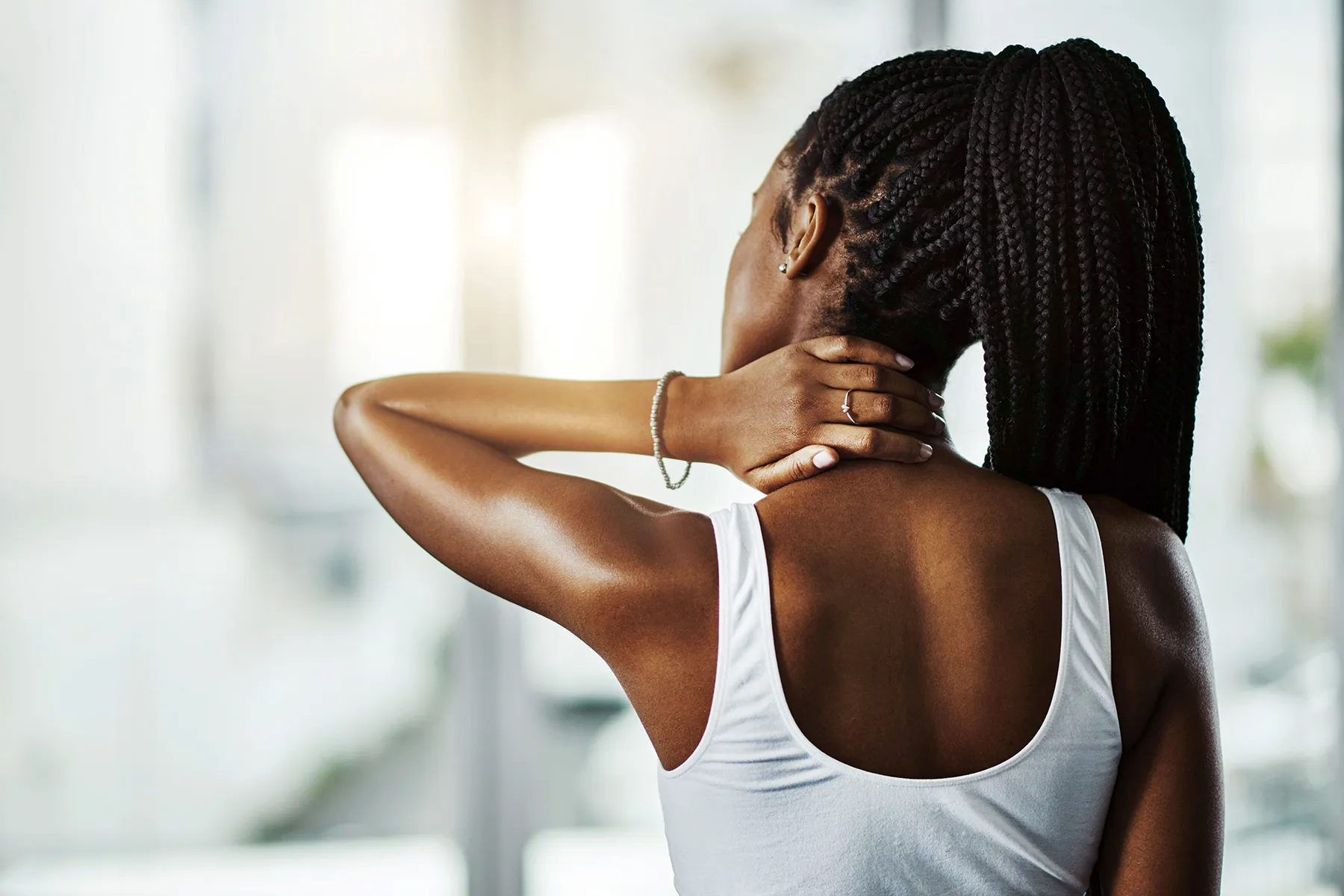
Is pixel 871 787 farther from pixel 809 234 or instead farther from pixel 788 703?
pixel 809 234

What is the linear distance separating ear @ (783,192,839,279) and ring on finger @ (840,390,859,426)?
0.12 m

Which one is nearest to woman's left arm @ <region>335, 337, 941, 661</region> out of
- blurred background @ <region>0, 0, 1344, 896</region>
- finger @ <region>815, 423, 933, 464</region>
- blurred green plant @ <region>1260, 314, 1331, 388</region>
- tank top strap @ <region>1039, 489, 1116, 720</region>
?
finger @ <region>815, 423, 933, 464</region>

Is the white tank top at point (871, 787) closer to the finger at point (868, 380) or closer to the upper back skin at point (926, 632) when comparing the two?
the upper back skin at point (926, 632)

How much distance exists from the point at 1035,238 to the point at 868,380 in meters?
0.15

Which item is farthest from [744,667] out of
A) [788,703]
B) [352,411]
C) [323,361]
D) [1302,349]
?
[1302,349]

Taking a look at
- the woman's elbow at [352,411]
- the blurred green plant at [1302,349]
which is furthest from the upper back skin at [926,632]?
the blurred green plant at [1302,349]

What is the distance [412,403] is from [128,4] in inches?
65.7

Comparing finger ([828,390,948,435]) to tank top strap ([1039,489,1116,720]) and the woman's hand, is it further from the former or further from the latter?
tank top strap ([1039,489,1116,720])

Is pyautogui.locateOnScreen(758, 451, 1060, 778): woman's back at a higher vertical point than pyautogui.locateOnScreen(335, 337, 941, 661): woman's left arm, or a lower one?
lower

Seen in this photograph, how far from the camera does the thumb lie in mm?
705

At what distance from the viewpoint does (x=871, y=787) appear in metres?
0.65

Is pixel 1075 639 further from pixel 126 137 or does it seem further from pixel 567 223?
pixel 126 137

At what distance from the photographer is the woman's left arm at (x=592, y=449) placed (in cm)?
66

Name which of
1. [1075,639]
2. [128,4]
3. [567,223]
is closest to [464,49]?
[567,223]
